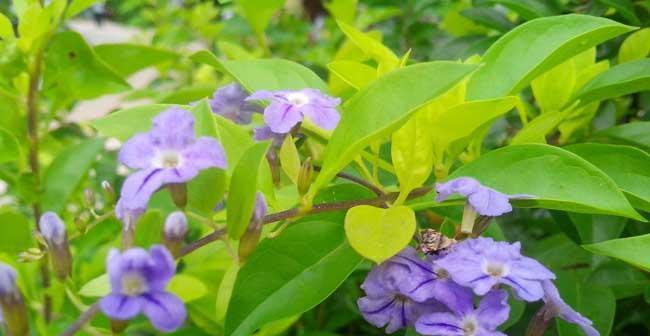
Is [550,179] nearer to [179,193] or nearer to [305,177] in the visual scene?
[305,177]

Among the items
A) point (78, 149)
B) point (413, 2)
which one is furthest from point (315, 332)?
point (413, 2)

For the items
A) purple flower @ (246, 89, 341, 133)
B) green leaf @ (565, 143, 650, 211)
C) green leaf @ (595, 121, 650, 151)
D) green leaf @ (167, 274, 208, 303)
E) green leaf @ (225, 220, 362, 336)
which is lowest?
green leaf @ (595, 121, 650, 151)

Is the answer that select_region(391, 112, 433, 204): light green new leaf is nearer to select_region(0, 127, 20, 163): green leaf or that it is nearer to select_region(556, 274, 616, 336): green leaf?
select_region(556, 274, 616, 336): green leaf

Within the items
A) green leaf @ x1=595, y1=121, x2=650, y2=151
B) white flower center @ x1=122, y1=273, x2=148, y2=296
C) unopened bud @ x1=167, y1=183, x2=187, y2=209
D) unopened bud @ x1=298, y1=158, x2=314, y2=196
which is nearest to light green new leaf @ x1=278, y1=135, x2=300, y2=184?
unopened bud @ x1=298, y1=158, x2=314, y2=196

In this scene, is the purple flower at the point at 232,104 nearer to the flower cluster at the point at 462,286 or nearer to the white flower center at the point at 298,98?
the white flower center at the point at 298,98

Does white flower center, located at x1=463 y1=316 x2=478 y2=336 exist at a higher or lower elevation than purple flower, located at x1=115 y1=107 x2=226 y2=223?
lower

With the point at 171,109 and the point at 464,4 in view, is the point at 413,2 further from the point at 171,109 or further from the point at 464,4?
the point at 171,109

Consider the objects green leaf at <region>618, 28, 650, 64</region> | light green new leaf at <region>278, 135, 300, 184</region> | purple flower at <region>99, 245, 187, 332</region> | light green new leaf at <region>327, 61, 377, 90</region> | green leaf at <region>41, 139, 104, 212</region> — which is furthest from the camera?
green leaf at <region>41, 139, 104, 212</region>
